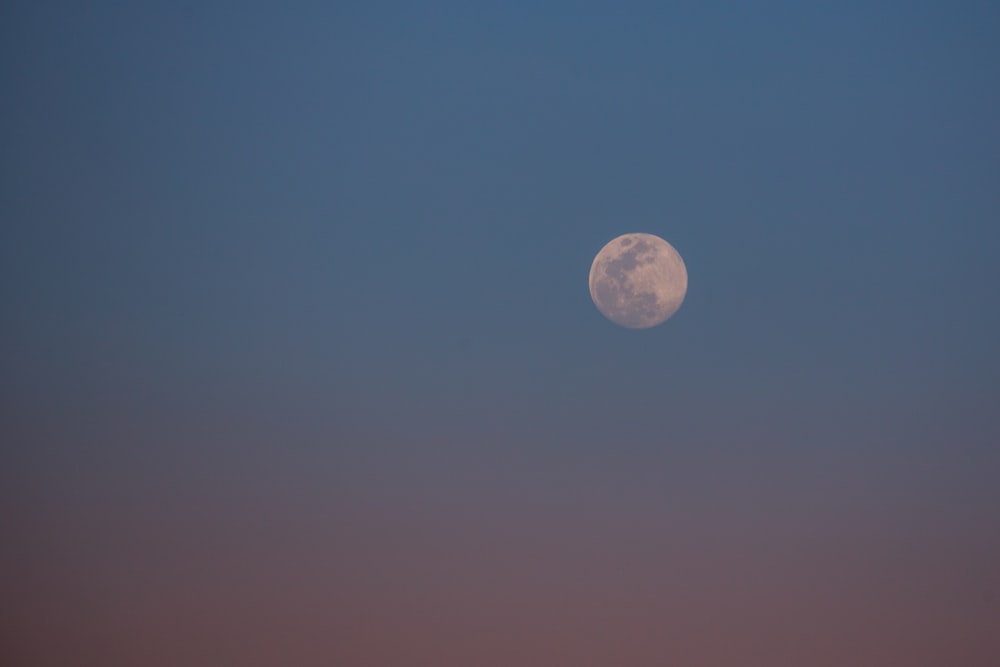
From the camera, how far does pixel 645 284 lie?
30.2 feet

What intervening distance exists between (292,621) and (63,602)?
1458mm

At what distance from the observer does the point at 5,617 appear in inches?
344

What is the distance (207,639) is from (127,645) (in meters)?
0.51

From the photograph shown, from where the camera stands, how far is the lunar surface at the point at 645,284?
9.20 metres

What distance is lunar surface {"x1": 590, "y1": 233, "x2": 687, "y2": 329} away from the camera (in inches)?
362

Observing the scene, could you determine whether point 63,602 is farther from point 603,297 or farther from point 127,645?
point 603,297

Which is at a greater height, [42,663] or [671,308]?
[671,308]

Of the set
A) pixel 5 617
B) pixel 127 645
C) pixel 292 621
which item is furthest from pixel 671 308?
pixel 5 617

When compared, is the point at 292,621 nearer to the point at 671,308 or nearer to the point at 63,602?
the point at 63,602

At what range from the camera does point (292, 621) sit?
884cm

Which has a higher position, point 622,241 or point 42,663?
point 622,241

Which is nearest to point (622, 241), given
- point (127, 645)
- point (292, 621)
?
point (292, 621)

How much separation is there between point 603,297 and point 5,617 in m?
4.39

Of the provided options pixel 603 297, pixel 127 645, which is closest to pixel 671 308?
pixel 603 297
